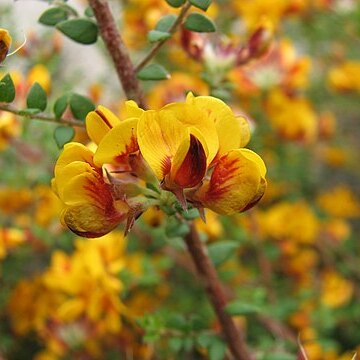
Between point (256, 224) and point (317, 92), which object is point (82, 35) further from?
point (317, 92)

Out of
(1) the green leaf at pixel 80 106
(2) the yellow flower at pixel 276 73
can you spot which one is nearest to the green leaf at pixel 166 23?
(1) the green leaf at pixel 80 106

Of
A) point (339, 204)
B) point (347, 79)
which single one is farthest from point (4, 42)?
point (339, 204)

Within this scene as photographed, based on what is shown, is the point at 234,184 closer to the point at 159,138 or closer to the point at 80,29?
the point at 159,138

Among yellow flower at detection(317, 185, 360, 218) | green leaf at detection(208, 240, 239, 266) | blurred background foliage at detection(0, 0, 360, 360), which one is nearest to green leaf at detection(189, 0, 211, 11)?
blurred background foliage at detection(0, 0, 360, 360)

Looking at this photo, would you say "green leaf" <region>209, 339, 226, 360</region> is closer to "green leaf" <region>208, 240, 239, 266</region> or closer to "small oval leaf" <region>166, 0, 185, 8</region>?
"green leaf" <region>208, 240, 239, 266</region>

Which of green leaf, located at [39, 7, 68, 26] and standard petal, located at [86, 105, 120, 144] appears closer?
standard petal, located at [86, 105, 120, 144]

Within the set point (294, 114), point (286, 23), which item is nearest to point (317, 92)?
point (286, 23)
